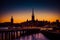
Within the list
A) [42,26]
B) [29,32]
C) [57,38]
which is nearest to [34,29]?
[29,32]

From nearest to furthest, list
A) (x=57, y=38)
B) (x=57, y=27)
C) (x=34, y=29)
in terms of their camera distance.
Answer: (x=57, y=38) → (x=57, y=27) → (x=34, y=29)

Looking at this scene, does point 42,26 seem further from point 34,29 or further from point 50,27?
point 34,29

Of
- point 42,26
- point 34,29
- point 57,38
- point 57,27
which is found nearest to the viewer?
point 57,38

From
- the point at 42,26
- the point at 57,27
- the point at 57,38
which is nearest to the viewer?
the point at 57,38

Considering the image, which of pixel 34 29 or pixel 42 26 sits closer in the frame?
pixel 42 26

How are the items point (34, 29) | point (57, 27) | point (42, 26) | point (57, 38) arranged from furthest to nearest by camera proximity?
point (34, 29) < point (42, 26) < point (57, 27) < point (57, 38)

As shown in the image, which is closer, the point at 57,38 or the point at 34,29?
the point at 57,38

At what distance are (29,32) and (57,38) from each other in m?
12.2

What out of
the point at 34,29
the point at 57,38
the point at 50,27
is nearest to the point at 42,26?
the point at 50,27

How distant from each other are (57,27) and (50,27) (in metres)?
1.04

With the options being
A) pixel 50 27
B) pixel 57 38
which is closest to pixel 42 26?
pixel 50 27

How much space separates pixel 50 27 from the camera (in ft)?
58.4

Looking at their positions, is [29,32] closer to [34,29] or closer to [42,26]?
[34,29]

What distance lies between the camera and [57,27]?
55.8 ft
